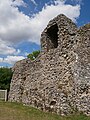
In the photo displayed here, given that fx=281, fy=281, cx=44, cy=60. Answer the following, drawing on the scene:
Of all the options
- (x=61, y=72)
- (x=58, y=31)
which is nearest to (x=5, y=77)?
(x=58, y=31)

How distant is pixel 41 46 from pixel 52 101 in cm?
447

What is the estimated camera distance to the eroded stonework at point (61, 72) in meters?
13.2

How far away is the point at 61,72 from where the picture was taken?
14.8m

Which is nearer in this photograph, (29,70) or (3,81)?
(29,70)

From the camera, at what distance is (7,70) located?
26609 mm

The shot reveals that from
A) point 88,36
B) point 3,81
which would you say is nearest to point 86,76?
point 88,36

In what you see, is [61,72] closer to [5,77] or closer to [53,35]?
[53,35]

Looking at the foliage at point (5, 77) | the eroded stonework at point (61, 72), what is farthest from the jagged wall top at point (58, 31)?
the foliage at point (5, 77)

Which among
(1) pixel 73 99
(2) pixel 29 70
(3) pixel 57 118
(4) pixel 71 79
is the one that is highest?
(2) pixel 29 70

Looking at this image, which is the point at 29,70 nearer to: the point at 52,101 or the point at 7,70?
the point at 52,101

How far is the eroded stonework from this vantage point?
13.2 meters

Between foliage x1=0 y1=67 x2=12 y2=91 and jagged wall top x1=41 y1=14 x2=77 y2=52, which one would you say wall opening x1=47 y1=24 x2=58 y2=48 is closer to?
jagged wall top x1=41 y1=14 x2=77 y2=52

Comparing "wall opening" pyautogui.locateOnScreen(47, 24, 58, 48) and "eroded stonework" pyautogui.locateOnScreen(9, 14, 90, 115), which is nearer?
"eroded stonework" pyautogui.locateOnScreen(9, 14, 90, 115)

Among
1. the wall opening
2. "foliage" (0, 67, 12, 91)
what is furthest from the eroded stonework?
"foliage" (0, 67, 12, 91)
